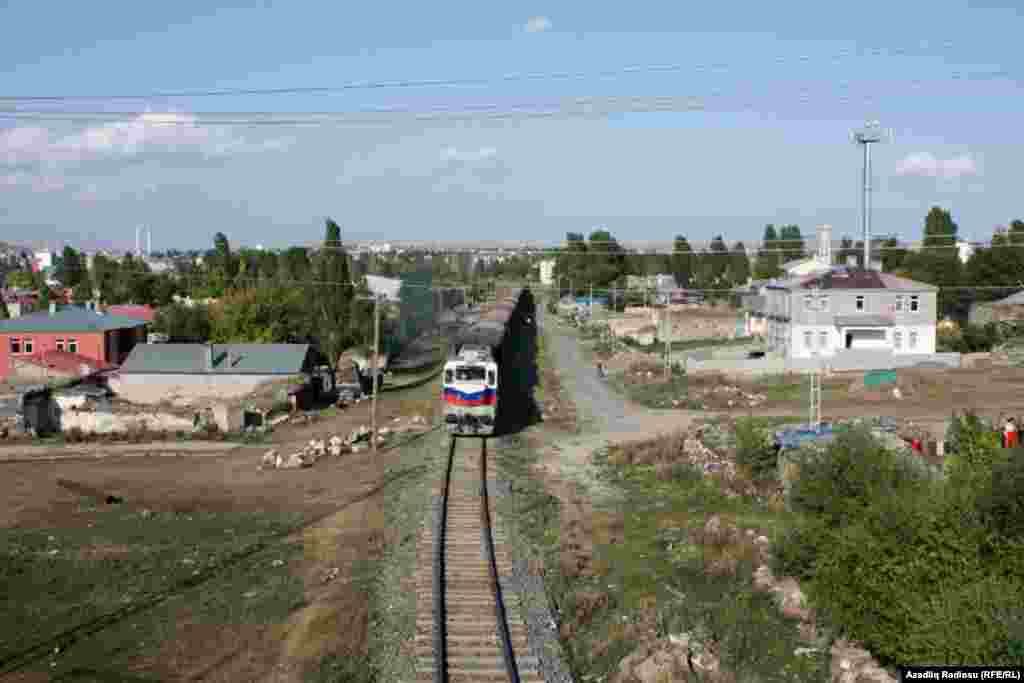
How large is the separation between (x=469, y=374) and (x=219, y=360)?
20328 millimetres

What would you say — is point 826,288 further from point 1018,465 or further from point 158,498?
point 1018,465

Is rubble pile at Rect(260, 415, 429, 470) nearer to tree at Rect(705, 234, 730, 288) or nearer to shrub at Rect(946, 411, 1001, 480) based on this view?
shrub at Rect(946, 411, 1001, 480)

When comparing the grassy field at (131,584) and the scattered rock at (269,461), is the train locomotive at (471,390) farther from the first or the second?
the grassy field at (131,584)

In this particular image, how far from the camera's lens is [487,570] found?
697 inches

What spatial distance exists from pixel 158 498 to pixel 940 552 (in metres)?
20.3

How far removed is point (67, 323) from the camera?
5619cm

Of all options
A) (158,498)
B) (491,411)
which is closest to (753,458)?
(491,411)

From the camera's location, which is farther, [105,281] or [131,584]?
[105,281]

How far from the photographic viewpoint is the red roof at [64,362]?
50.3 metres

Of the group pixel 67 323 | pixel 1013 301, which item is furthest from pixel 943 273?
pixel 67 323

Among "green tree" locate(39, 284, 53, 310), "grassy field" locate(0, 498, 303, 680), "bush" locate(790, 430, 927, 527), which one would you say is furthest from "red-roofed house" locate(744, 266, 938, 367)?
"green tree" locate(39, 284, 53, 310)

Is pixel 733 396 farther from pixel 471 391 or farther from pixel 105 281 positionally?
pixel 105 281

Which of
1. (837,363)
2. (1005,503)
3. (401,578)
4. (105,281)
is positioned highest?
(105,281)

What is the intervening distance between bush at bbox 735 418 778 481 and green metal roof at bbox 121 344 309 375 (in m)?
25.3
